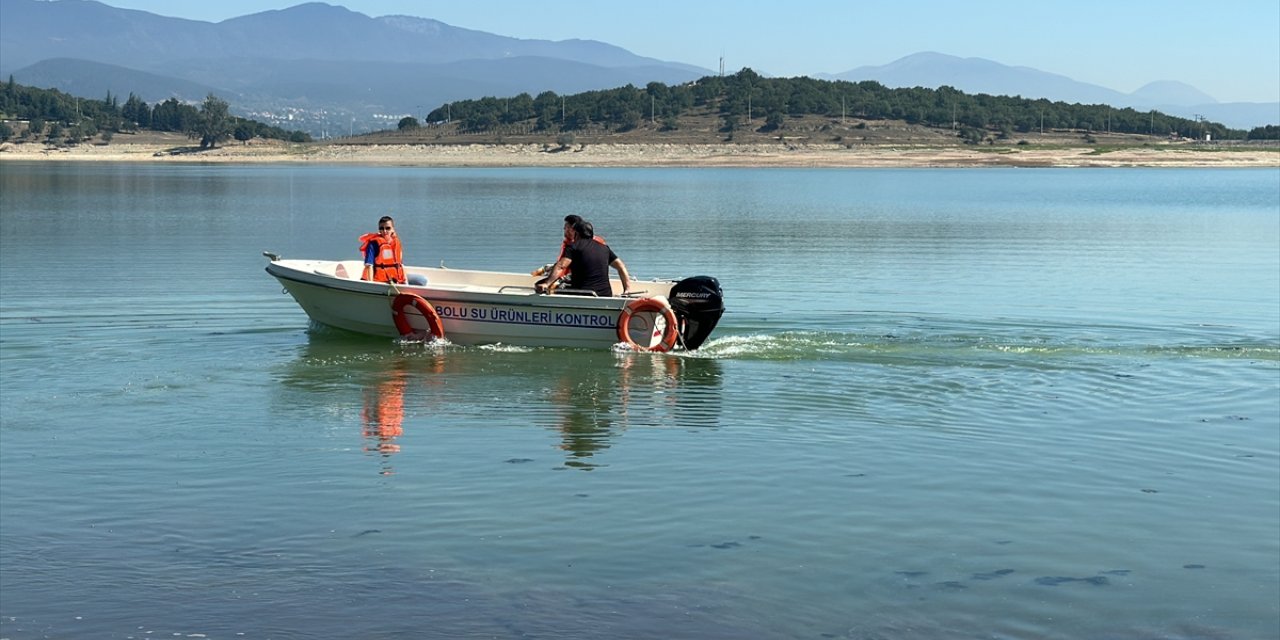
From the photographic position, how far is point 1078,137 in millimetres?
142750

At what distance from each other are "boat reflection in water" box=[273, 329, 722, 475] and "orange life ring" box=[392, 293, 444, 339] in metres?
0.22

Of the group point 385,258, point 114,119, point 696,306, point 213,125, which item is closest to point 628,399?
point 696,306

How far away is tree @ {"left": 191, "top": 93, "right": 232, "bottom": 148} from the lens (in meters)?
148

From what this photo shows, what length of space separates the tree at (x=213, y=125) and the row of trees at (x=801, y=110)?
80.1ft

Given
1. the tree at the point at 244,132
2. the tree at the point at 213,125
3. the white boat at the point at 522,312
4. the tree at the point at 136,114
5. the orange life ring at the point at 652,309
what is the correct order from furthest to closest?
the tree at the point at 136,114
the tree at the point at 244,132
the tree at the point at 213,125
the white boat at the point at 522,312
the orange life ring at the point at 652,309

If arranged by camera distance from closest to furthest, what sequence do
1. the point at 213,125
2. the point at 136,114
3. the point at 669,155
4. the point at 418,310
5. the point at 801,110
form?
the point at 418,310, the point at 669,155, the point at 213,125, the point at 801,110, the point at 136,114

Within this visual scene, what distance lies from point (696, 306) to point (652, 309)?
1.90ft

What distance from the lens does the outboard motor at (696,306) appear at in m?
18.2

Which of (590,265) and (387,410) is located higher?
(590,265)

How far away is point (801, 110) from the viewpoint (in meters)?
151

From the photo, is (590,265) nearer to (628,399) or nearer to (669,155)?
(628,399)

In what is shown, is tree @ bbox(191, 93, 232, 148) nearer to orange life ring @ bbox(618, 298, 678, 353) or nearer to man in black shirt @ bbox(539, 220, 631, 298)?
man in black shirt @ bbox(539, 220, 631, 298)

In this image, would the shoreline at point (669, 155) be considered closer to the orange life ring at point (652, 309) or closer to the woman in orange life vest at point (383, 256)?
the woman in orange life vest at point (383, 256)

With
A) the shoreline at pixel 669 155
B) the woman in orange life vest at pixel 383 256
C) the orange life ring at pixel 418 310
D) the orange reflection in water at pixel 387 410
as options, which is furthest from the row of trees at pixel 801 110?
the orange reflection in water at pixel 387 410
